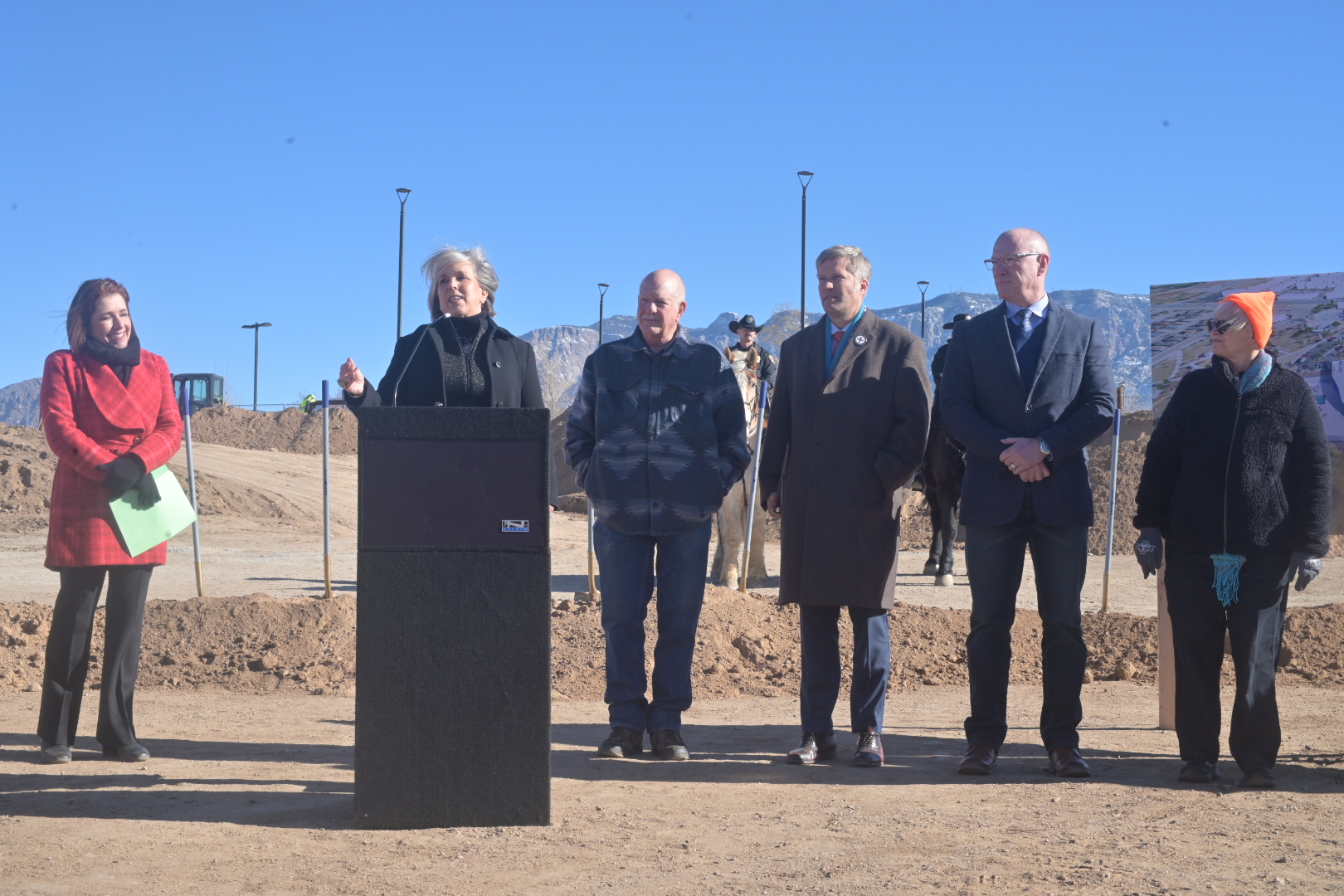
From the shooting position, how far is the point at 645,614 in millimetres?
5426

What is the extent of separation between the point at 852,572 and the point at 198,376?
51293 mm

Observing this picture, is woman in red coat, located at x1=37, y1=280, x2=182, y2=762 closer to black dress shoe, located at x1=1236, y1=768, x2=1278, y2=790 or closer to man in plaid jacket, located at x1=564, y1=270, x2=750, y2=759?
man in plaid jacket, located at x1=564, y1=270, x2=750, y2=759

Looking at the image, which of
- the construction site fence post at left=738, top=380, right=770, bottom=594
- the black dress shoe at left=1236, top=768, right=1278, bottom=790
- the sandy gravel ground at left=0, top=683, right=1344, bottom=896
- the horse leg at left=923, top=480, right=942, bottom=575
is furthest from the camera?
the horse leg at left=923, top=480, right=942, bottom=575

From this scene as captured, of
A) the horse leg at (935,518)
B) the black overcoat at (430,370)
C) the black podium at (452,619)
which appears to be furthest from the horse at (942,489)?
the black podium at (452,619)

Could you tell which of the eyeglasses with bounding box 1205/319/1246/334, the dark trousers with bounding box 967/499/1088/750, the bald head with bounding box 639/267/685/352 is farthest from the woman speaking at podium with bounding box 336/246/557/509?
the eyeglasses with bounding box 1205/319/1246/334

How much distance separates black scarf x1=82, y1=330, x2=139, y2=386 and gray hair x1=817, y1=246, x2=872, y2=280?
2.91 m

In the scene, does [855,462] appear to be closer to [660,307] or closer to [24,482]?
[660,307]

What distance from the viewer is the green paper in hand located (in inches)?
211

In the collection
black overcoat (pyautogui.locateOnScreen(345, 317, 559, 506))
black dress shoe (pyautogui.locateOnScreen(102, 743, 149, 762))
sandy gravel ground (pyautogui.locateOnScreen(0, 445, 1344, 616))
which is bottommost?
black dress shoe (pyautogui.locateOnScreen(102, 743, 149, 762))

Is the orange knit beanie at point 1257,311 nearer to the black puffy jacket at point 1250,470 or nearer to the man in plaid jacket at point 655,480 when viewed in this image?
the black puffy jacket at point 1250,470

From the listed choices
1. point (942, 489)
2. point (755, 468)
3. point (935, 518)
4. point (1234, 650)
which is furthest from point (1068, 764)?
point (935, 518)

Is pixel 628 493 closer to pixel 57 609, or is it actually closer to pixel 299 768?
pixel 299 768

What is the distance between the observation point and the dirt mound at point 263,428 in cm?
4675

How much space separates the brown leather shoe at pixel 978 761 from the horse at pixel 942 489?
20.7ft
